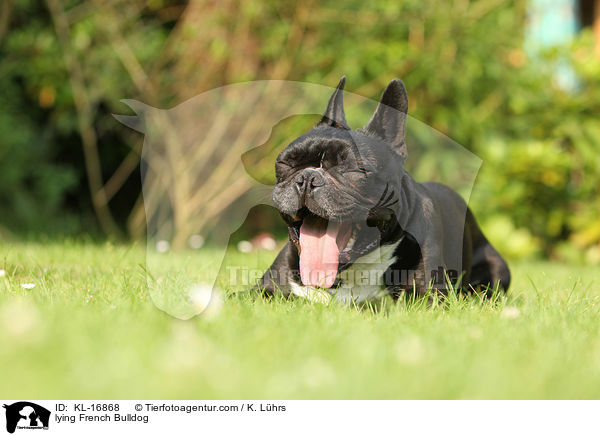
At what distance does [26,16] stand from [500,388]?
685cm

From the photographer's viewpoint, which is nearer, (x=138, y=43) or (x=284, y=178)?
(x=284, y=178)

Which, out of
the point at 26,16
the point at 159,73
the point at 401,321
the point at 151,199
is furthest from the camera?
the point at 26,16

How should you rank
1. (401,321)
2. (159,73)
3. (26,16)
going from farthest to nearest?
(26,16)
(159,73)
(401,321)

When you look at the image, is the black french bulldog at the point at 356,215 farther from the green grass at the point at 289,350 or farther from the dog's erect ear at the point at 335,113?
the green grass at the point at 289,350

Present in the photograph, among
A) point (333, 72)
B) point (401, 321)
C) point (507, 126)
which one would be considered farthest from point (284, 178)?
point (507, 126)

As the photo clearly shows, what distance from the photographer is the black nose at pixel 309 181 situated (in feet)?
7.72

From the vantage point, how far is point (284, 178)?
8.38ft

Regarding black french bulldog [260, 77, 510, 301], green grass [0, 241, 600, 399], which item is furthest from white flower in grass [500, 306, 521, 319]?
black french bulldog [260, 77, 510, 301]

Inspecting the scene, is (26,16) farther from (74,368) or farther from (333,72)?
(74,368)
